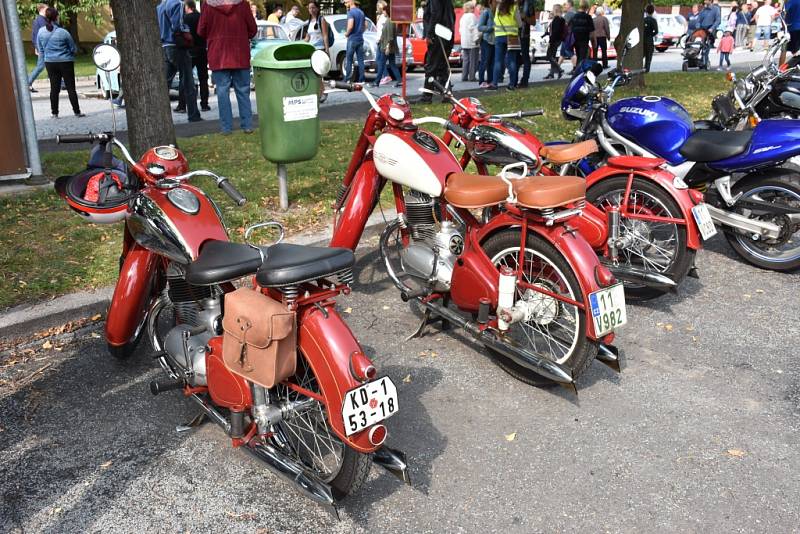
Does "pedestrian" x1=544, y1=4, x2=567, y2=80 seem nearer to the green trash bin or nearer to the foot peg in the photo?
the green trash bin

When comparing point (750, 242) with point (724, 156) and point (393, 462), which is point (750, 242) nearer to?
point (724, 156)

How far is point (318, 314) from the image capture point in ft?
9.01

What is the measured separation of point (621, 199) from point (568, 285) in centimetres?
167

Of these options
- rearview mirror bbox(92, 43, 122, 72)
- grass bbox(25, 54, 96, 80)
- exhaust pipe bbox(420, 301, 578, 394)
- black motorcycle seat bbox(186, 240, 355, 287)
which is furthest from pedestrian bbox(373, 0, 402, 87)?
black motorcycle seat bbox(186, 240, 355, 287)

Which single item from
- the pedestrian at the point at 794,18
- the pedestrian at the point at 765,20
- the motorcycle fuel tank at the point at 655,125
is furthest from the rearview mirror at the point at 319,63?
the pedestrian at the point at 765,20

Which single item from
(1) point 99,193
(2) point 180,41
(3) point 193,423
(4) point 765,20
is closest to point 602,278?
(3) point 193,423

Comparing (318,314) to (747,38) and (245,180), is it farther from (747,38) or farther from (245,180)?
(747,38)

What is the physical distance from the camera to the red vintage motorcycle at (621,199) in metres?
4.58

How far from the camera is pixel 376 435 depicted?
2668 mm

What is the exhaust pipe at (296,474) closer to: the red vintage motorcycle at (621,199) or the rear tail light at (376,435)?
the rear tail light at (376,435)

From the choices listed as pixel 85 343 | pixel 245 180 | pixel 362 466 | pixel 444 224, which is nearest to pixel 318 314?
pixel 362 466

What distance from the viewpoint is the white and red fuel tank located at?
4.04 m

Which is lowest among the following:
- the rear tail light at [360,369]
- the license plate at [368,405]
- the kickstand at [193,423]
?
the kickstand at [193,423]

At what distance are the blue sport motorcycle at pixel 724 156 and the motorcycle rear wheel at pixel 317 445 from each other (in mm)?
3168
